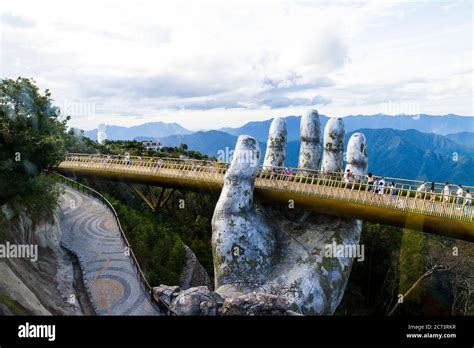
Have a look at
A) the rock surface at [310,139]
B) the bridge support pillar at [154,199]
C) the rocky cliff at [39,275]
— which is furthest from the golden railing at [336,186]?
the rocky cliff at [39,275]

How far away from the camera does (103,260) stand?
24016 millimetres

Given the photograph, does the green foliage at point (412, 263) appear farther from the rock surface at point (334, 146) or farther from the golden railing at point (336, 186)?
the rock surface at point (334, 146)

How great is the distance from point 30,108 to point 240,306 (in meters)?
16.5

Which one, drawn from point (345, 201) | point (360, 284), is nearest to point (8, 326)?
point (345, 201)

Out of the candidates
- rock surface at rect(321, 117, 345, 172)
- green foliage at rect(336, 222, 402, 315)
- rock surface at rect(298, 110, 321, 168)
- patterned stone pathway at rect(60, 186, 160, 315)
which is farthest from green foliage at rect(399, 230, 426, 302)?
patterned stone pathway at rect(60, 186, 160, 315)

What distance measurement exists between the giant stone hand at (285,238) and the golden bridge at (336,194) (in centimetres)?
166

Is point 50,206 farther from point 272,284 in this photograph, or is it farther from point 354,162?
point 354,162

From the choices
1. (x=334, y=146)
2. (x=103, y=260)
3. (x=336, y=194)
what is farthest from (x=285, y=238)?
(x=103, y=260)

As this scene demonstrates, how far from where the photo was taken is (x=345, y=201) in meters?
22.8

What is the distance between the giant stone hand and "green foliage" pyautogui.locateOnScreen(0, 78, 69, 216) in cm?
1092

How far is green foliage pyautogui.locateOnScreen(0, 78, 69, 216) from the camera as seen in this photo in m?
20.0

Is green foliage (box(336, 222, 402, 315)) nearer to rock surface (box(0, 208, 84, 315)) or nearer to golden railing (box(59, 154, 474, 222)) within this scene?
golden railing (box(59, 154, 474, 222))

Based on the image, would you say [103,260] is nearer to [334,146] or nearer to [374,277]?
[334,146]

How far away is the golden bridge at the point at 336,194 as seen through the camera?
63.4 ft
